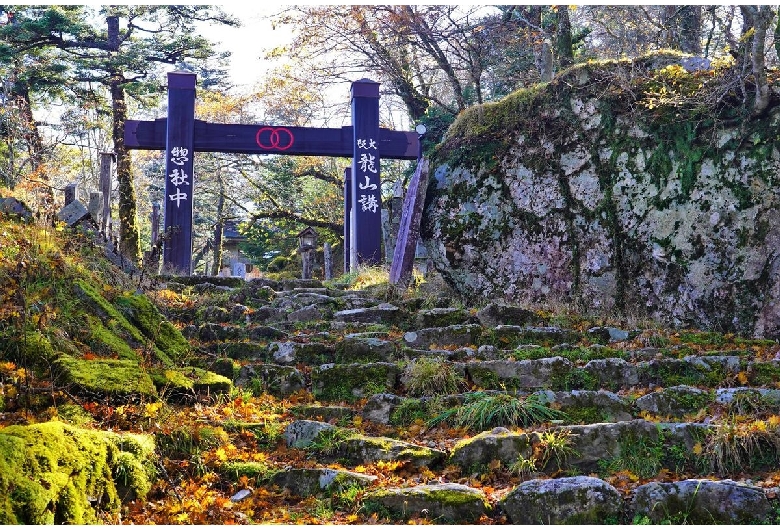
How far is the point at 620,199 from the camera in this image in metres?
9.57

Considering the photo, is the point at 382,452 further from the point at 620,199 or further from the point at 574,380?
the point at 620,199

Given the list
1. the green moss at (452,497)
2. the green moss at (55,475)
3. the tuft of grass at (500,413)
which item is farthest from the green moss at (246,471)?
the tuft of grass at (500,413)

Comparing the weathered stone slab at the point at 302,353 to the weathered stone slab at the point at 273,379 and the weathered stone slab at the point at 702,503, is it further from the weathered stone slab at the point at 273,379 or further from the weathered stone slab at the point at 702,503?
the weathered stone slab at the point at 702,503

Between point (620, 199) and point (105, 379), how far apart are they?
284 inches

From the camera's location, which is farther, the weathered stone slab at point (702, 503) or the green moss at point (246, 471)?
the green moss at point (246, 471)

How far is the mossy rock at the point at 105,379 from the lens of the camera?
4688 mm

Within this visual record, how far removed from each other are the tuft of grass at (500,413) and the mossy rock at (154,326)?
8.36 feet

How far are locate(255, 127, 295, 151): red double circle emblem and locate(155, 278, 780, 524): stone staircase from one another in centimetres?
804

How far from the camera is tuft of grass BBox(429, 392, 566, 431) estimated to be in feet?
17.9

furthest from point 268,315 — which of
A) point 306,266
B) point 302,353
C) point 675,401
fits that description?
point 306,266

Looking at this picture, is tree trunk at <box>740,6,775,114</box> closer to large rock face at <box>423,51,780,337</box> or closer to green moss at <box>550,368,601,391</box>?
large rock face at <box>423,51,780,337</box>

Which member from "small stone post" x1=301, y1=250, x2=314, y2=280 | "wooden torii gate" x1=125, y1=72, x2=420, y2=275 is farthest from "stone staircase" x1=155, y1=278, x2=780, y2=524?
"small stone post" x1=301, y1=250, x2=314, y2=280

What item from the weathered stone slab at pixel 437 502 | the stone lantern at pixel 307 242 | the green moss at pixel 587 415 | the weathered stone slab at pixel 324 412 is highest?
the stone lantern at pixel 307 242

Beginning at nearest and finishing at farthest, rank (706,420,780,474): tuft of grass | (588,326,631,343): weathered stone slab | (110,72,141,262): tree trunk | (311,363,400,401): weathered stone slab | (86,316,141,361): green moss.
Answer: (706,420,780,474): tuft of grass → (86,316,141,361): green moss → (311,363,400,401): weathered stone slab → (588,326,631,343): weathered stone slab → (110,72,141,262): tree trunk
